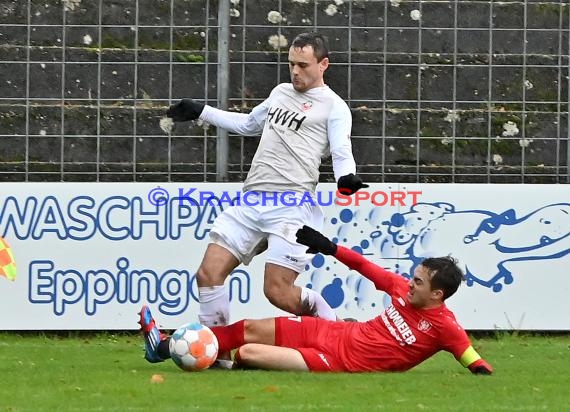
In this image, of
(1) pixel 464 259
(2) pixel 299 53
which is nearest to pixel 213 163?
(1) pixel 464 259

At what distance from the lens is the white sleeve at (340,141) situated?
9.02 meters

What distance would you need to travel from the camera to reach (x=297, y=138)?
30.6 ft

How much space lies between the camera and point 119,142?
1228 cm

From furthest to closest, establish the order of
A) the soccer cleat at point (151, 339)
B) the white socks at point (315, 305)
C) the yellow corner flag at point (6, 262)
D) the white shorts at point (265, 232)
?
the yellow corner flag at point (6, 262)
the white socks at point (315, 305)
the white shorts at point (265, 232)
the soccer cleat at point (151, 339)

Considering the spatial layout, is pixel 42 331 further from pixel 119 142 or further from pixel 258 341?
pixel 258 341

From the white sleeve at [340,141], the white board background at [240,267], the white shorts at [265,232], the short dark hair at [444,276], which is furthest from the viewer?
the white board background at [240,267]

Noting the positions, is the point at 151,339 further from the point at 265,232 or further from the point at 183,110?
the point at 183,110

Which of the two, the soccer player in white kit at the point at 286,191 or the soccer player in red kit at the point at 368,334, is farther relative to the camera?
the soccer player in white kit at the point at 286,191

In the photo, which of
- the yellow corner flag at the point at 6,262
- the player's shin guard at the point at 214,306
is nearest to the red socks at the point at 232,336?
the player's shin guard at the point at 214,306

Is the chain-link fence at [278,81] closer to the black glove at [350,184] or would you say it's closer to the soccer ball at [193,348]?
the black glove at [350,184]

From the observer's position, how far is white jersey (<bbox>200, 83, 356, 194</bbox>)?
9250 mm

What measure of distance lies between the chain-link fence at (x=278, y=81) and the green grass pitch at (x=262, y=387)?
2.48 m

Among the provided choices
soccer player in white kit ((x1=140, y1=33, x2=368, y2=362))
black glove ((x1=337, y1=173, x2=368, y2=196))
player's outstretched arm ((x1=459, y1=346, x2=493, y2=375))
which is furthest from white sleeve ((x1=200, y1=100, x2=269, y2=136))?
player's outstretched arm ((x1=459, y1=346, x2=493, y2=375))

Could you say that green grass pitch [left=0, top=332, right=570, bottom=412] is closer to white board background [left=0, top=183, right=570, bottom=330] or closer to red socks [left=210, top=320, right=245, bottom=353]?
red socks [left=210, top=320, right=245, bottom=353]
